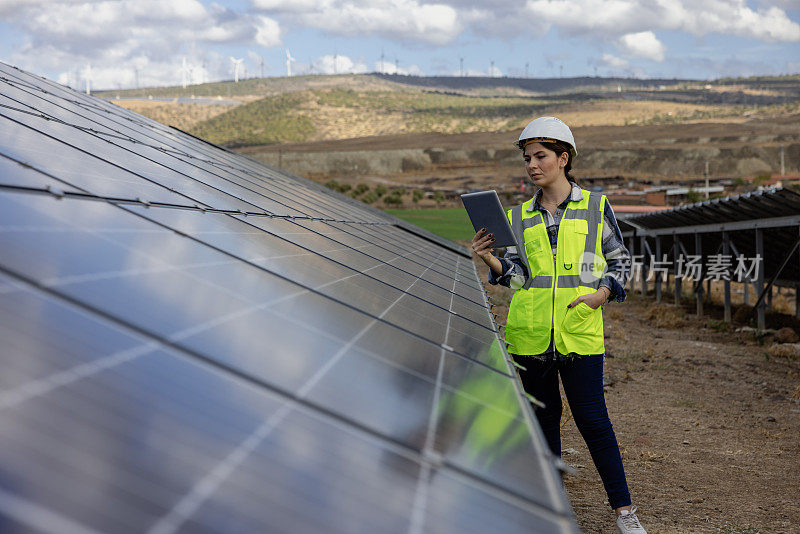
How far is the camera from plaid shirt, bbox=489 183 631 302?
5.45 meters

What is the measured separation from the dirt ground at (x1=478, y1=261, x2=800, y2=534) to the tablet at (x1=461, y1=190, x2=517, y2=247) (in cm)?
272

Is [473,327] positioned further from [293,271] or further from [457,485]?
[457,485]

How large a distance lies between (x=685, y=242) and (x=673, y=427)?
21384mm

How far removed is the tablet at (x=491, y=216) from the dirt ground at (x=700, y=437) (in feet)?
8.91

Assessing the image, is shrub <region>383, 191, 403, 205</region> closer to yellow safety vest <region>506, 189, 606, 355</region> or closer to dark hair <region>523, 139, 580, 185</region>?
dark hair <region>523, 139, 580, 185</region>

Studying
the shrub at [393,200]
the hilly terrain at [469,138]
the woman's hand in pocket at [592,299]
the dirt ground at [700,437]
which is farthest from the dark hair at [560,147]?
the hilly terrain at [469,138]

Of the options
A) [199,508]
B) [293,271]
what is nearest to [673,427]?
[293,271]

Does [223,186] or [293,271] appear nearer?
[293,271]

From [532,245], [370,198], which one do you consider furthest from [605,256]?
[370,198]

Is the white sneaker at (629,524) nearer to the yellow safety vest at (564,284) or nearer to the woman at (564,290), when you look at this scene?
the woman at (564,290)

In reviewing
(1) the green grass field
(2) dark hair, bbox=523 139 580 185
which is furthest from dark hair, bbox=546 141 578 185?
(1) the green grass field

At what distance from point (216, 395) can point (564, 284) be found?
3488mm

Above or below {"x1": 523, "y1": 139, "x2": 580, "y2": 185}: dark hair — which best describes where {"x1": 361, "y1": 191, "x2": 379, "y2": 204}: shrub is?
below

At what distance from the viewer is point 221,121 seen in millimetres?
177875
